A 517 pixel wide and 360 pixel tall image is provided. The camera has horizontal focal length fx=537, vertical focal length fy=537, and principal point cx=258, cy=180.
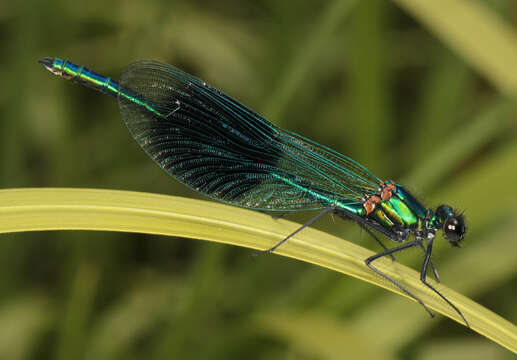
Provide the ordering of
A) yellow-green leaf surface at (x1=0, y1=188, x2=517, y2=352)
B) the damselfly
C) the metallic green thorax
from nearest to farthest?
yellow-green leaf surface at (x1=0, y1=188, x2=517, y2=352) → the damselfly → the metallic green thorax

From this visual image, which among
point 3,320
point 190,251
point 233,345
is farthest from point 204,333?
point 3,320

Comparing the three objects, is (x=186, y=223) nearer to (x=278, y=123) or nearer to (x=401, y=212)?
(x=401, y=212)

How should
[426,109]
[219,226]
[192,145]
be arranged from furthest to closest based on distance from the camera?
[426,109]
[192,145]
[219,226]

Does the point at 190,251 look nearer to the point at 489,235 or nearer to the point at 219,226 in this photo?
the point at 489,235

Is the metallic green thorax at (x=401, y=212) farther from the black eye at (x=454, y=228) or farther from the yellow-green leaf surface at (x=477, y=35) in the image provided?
the yellow-green leaf surface at (x=477, y=35)

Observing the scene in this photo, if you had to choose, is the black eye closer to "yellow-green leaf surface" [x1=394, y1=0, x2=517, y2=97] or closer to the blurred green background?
the blurred green background

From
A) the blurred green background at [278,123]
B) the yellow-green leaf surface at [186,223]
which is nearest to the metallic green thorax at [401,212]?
the blurred green background at [278,123]

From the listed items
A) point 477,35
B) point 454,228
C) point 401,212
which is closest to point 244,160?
point 401,212

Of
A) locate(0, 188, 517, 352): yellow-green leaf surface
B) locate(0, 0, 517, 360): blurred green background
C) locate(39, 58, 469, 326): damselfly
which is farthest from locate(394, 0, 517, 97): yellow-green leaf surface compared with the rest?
locate(0, 188, 517, 352): yellow-green leaf surface
